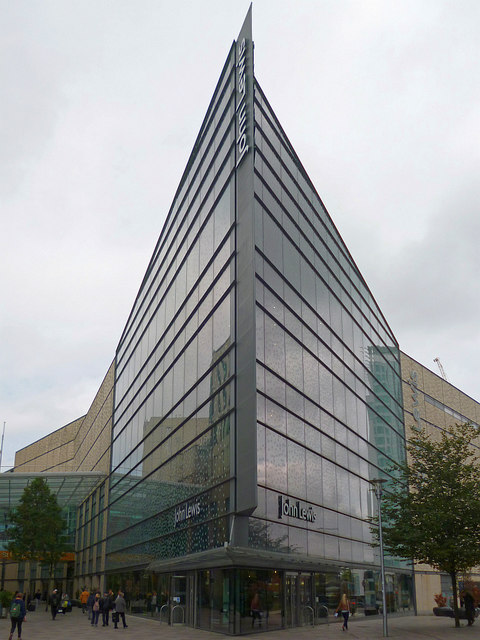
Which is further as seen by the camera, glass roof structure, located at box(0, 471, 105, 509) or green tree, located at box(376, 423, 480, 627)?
glass roof structure, located at box(0, 471, 105, 509)

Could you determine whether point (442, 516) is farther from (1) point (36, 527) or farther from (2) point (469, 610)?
(1) point (36, 527)

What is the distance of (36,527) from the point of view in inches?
2042

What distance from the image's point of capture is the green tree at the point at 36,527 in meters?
51.7

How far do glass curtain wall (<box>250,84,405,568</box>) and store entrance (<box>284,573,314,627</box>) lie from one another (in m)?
1.22

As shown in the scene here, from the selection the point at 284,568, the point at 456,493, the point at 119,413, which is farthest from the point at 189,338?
the point at 119,413

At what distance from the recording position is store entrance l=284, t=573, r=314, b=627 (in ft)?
88.4

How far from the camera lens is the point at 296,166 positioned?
36.5 meters

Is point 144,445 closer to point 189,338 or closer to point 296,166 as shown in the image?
point 189,338

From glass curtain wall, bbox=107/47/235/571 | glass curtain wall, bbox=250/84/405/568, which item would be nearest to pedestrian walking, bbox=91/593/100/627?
glass curtain wall, bbox=107/47/235/571

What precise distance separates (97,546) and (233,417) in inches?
1500

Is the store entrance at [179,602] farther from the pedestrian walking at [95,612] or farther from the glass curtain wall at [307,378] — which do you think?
the glass curtain wall at [307,378]

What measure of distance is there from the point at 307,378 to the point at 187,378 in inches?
248

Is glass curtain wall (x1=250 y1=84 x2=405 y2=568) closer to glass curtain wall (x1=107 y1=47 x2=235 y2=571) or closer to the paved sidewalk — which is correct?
glass curtain wall (x1=107 y1=47 x2=235 y2=571)

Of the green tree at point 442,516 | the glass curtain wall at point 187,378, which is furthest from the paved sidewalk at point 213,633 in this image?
the glass curtain wall at point 187,378
